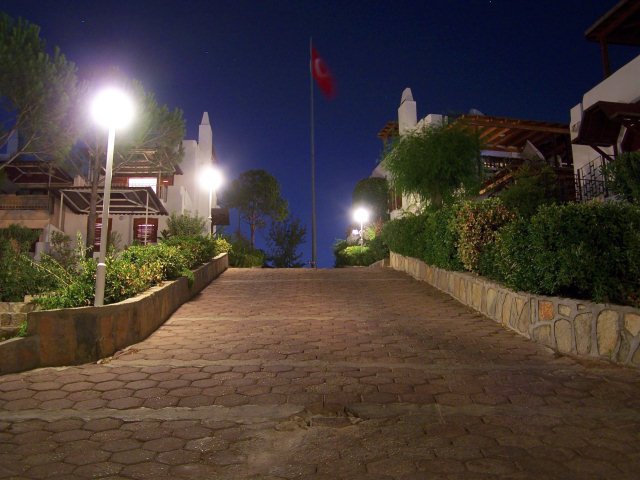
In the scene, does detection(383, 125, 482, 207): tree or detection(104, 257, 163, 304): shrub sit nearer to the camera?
detection(104, 257, 163, 304): shrub

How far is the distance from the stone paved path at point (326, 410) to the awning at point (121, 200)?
1511cm

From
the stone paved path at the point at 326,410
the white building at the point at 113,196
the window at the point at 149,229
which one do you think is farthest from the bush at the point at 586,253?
the window at the point at 149,229

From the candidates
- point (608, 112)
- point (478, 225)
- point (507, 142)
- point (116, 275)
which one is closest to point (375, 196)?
point (507, 142)

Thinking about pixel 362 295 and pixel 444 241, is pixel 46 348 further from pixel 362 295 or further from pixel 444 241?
pixel 444 241

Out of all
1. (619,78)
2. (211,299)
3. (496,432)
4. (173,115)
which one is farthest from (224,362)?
(173,115)

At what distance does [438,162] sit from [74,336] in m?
11.6

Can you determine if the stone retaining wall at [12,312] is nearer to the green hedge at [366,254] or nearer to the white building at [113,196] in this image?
the white building at [113,196]

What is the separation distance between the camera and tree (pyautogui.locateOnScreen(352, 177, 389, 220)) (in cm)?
3030

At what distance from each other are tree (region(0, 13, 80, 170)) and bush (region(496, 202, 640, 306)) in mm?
16379

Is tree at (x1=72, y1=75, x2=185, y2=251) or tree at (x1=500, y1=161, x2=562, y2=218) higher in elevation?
tree at (x1=72, y1=75, x2=185, y2=251)

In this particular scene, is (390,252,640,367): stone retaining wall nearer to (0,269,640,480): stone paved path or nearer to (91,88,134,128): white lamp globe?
(0,269,640,480): stone paved path

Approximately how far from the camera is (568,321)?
6.18 m

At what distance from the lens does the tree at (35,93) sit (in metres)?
15.5

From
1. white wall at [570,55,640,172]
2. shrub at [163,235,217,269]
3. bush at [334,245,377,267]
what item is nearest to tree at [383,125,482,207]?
white wall at [570,55,640,172]
